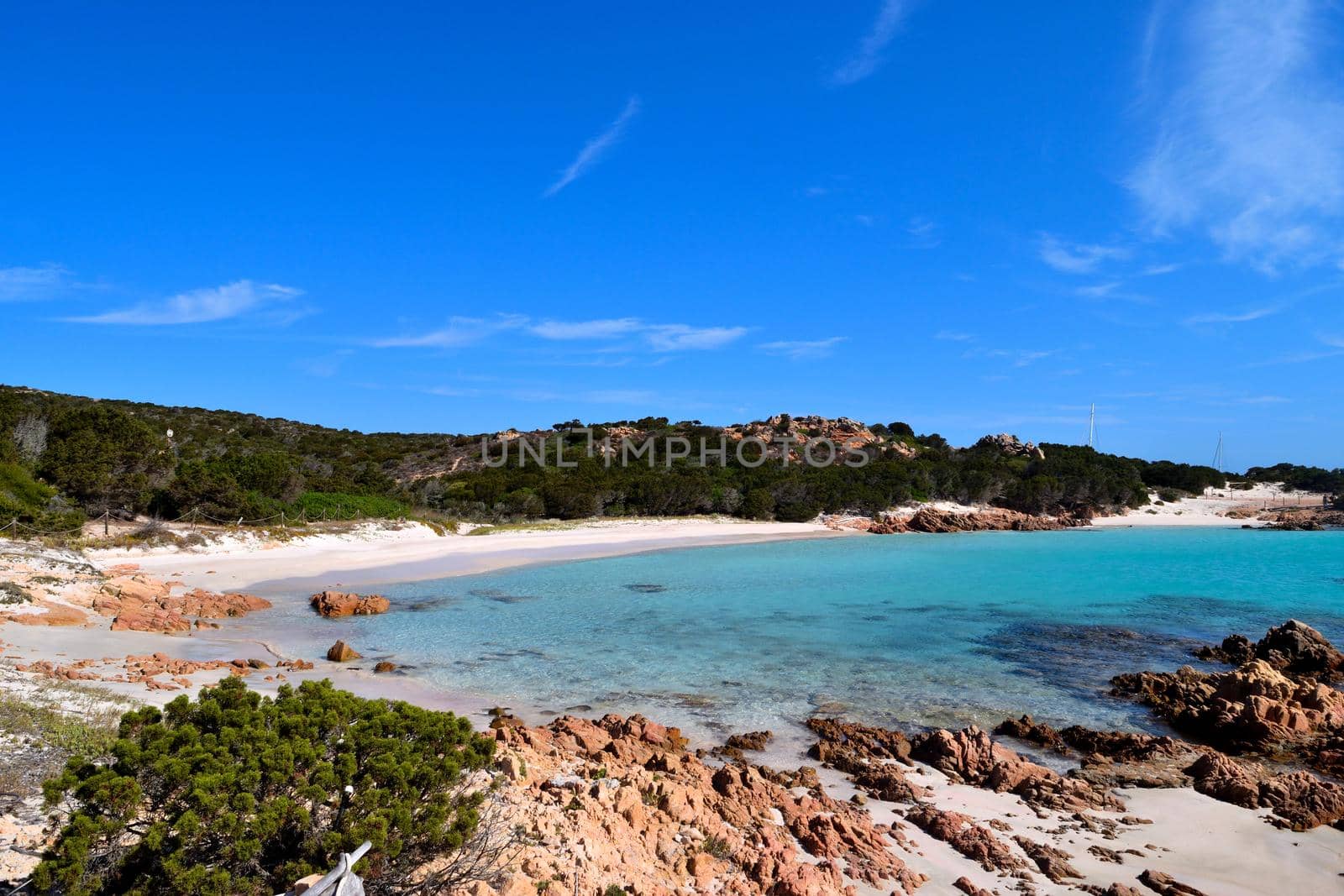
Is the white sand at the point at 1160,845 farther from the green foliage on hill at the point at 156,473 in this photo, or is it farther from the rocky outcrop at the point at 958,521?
the rocky outcrop at the point at 958,521

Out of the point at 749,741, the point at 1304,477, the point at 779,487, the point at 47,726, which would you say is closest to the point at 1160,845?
the point at 749,741

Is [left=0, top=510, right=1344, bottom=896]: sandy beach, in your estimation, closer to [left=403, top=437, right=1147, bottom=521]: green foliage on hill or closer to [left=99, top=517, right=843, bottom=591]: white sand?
[left=99, top=517, right=843, bottom=591]: white sand

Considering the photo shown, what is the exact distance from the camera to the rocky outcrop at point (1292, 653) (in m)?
13.5

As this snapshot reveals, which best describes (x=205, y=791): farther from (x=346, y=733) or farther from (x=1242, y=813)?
(x=1242, y=813)

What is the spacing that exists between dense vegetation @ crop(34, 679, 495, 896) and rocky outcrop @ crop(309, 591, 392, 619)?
44.2 ft

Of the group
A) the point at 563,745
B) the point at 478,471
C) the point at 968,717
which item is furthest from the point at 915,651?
the point at 478,471

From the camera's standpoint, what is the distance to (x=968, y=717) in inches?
413

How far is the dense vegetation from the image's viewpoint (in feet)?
12.2

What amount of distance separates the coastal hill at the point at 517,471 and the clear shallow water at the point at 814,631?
40.3ft

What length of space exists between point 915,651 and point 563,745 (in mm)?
9384

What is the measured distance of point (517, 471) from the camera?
5422cm

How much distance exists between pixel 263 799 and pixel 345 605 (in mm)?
14696

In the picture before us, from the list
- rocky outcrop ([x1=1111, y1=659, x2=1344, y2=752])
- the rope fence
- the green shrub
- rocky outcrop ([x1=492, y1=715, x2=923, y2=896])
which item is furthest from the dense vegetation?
the green shrub

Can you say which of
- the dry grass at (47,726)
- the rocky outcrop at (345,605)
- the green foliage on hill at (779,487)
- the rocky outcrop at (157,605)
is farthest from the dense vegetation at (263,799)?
the green foliage on hill at (779,487)
